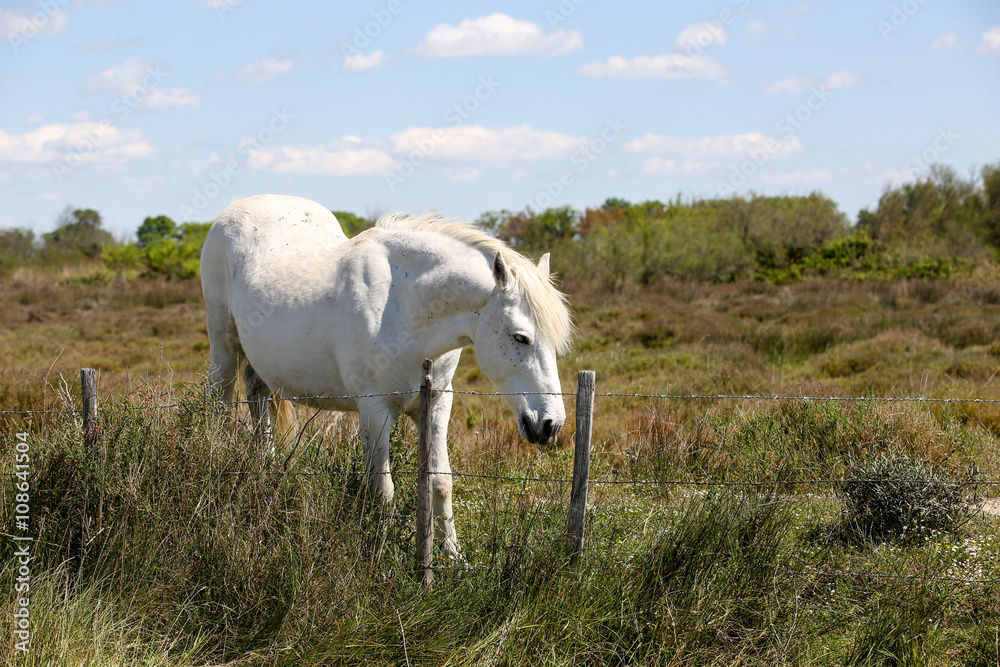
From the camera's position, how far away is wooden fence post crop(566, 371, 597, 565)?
329 cm

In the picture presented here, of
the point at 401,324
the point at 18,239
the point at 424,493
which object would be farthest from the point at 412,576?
the point at 18,239

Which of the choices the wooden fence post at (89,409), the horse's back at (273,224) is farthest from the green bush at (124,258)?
the wooden fence post at (89,409)

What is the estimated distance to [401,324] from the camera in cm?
425

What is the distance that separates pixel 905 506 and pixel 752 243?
1113 inches

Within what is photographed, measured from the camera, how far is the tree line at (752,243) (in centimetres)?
2650

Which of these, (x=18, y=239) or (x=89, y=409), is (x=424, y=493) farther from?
(x=18, y=239)

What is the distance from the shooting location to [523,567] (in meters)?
3.26

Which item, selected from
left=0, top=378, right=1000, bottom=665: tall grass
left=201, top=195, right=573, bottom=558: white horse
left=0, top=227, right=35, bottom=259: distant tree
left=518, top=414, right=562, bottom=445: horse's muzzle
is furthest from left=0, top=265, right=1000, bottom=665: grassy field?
left=0, top=227, right=35, bottom=259: distant tree


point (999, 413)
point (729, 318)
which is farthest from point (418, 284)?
point (729, 318)

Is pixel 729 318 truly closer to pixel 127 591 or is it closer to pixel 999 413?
pixel 999 413

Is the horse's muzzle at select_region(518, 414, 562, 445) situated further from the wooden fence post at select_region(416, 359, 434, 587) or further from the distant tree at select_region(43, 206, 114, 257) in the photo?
the distant tree at select_region(43, 206, 114, 257)

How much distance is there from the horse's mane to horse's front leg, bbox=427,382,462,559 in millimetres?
633

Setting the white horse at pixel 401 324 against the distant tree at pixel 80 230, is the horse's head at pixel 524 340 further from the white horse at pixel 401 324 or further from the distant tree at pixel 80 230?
the distant tree at pixel 80 230

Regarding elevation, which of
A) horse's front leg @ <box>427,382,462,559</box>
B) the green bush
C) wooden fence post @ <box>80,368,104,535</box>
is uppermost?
the green bush
